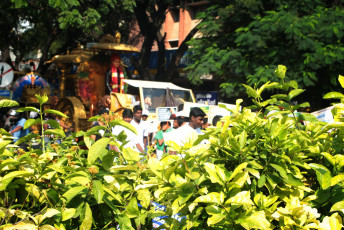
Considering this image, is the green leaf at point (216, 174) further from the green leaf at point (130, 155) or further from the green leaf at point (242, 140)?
the green leaf at point (130, 155)

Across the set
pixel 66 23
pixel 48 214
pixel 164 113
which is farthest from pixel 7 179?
pixel 66 23

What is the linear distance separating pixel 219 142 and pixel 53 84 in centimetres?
1883

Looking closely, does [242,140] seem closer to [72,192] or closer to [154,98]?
[72,192]

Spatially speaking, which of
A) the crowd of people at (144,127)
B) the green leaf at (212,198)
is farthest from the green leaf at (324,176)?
the crowd of people at (144,127)

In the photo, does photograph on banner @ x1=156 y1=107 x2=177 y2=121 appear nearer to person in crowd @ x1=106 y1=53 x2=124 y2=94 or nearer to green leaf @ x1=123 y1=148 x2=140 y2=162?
person in crowd @ x1=106 y1=53 x2=124 y2=94

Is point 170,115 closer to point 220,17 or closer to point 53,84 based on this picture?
point 220,17

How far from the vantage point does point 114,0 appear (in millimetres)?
13867

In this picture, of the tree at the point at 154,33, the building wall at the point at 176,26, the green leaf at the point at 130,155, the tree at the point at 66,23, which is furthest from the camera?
the building wall at the point at 176,26

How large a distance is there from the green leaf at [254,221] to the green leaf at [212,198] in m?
0.10

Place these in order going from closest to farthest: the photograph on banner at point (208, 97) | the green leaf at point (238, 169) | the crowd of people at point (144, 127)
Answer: the green leaf at point (238, 169)
the crowd of people at point (144, 127)
the photograph on banner at point (208, 97)

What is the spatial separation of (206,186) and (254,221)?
0.28 meters

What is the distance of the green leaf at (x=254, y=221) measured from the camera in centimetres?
142

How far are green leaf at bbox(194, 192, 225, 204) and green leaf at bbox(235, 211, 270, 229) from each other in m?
0.10

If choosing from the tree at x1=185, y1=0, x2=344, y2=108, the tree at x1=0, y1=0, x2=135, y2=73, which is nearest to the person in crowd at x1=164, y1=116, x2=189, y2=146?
the tree at x1=185, y1=0, x2=344, y2=108
